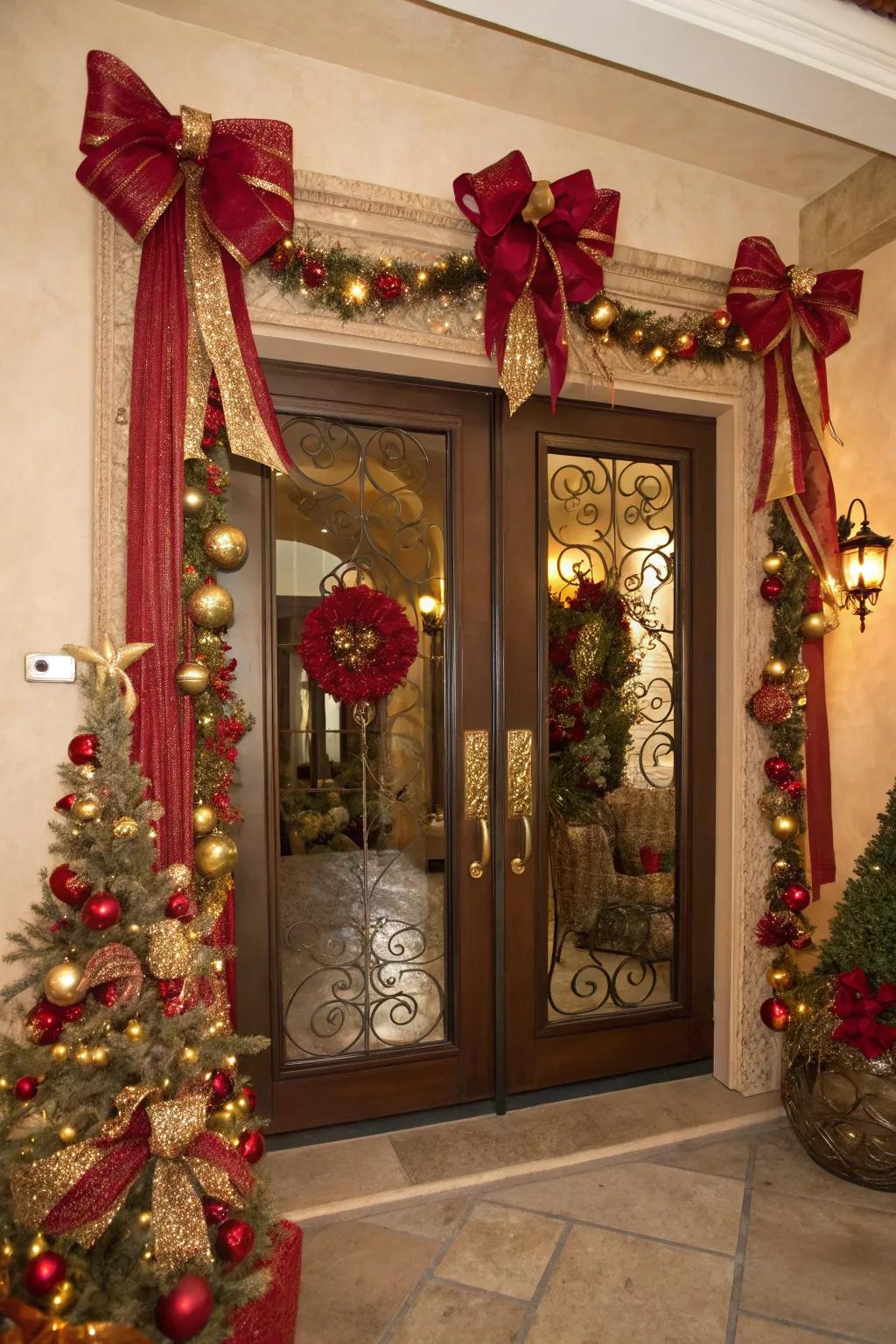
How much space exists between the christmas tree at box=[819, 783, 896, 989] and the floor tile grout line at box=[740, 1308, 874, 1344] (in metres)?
0.92

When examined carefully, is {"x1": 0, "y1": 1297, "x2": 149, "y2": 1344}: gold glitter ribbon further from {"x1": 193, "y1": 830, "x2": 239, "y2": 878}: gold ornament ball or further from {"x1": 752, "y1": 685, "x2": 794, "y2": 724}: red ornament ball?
{"x1": 752, "y1": 685, "x2": 794, "y2": 724}: red ornament ball

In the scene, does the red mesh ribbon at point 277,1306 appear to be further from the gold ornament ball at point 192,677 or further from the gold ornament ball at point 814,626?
the gold ornament ball at point 814,626

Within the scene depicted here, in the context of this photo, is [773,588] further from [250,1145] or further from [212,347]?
[250,1145]

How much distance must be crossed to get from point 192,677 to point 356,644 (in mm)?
627

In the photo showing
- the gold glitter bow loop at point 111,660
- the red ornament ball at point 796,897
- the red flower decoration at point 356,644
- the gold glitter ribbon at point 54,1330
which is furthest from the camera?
the red ornament ball at point 796,897

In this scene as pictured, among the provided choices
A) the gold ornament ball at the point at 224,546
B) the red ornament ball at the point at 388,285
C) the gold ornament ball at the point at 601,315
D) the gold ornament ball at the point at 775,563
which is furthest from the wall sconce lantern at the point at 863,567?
the gold ornament ball at the point at 224,546

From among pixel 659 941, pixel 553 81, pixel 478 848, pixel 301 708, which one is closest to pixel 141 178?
pixel 553 81

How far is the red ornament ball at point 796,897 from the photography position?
2.93 m

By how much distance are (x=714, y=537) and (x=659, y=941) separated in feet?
5.02

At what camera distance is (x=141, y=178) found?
2.11m

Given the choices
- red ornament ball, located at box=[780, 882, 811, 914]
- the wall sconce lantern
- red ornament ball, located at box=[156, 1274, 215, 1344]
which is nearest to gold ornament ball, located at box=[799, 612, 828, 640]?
the wall sconce lantern

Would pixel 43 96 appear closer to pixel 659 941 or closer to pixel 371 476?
pixel 371 476

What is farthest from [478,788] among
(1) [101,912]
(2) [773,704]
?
(1) [101,912]

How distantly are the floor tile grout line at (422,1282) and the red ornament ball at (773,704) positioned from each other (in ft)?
6.00
